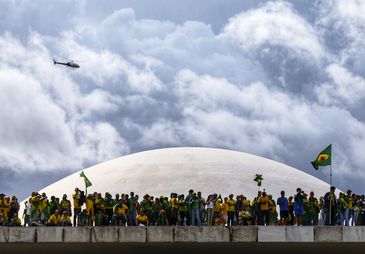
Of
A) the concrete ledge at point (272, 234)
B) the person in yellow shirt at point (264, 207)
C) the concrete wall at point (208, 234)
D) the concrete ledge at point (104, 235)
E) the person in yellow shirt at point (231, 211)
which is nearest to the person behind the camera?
the concrete wall at point (208, 234)

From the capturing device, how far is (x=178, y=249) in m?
24.7

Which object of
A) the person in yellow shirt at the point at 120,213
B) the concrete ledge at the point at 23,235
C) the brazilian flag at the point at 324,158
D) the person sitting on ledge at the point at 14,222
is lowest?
the concrete ledge at the point at 23,235

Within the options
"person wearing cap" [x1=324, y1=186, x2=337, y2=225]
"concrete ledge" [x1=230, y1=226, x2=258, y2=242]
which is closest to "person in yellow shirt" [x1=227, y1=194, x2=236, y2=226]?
"person wearing cap" [x1=324, y1=186, x2=337, y2=225]

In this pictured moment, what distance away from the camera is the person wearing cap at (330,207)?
27.7 metres

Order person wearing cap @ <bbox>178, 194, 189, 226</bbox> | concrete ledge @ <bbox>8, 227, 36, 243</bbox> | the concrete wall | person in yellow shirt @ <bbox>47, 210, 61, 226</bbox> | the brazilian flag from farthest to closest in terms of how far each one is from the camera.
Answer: the brazilian flag, person wearing cap @ <bbox>178, 194, 189, 226</bbox>, person in yellow shirt @ <bbox>47, 210, 61, 226</bbox>, concrete ledge @ <bbox>8, 227, 36, 243</bbox>, the concrete wall

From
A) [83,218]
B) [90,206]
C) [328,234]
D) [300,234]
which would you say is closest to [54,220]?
[83,218]

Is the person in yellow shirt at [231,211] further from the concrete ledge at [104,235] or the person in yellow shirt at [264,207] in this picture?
the concrete ledge at [104,235]

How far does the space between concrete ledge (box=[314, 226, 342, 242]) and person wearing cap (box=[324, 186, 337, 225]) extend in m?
3.40

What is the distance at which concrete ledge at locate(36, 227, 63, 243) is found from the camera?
24.7 metres

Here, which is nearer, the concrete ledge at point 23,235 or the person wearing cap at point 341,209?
the concrete ledge at point 23,235

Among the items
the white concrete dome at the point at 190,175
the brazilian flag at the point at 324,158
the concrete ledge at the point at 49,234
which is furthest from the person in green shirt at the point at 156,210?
the white concrete dome at the point at 190,175

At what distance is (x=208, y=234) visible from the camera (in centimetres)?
2425

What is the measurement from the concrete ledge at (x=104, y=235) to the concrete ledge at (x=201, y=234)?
216 centimetres

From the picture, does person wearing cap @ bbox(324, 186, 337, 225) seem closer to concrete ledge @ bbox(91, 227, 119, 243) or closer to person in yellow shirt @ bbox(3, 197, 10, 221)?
concrete ledge @ bbox(91, 227, 119, 243)
